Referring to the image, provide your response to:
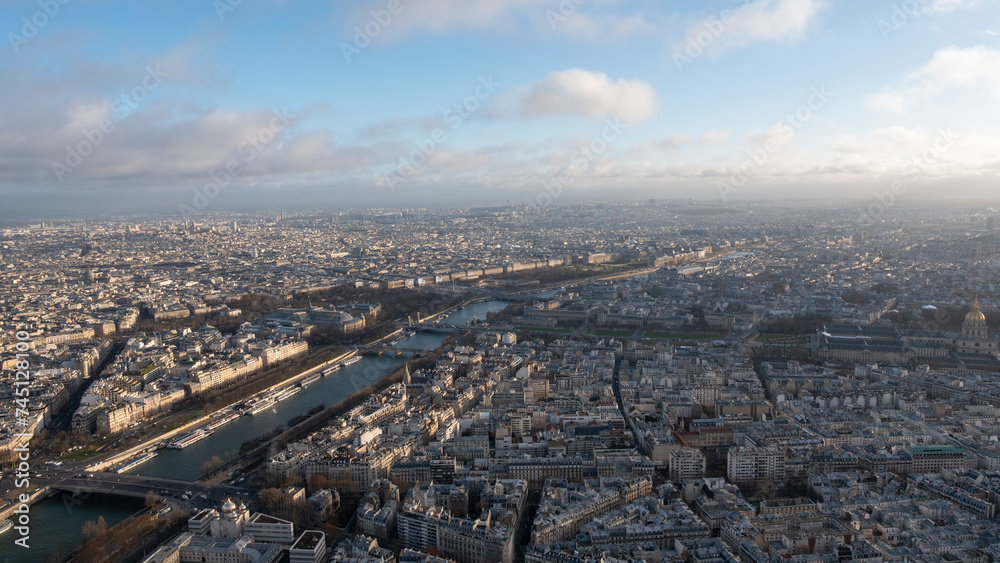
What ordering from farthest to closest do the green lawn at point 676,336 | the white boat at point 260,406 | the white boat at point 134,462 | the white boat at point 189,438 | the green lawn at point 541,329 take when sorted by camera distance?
the green lawn at point 541,329 → the green lawn at point 676,336 → the white boat at point 260,406 → the white boat at point 189,438 → the white boat at point 134,462

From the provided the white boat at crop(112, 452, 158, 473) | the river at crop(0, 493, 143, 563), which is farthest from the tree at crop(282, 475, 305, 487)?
the white boat at crop(112, 452, 158, 473)

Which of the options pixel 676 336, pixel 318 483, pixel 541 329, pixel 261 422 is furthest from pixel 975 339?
pixel 261 422

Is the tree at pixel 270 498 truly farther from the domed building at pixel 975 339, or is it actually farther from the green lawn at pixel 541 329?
the domed building at pixel 975 339

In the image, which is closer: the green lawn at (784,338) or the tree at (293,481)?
the tree at (293,481)

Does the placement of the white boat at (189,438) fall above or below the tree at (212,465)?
below

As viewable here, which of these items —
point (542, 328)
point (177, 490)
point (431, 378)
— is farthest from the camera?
point (542, 328)

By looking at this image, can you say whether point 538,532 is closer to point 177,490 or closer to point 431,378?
point 177,490

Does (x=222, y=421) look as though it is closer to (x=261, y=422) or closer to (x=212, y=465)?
(x=261, y=422)

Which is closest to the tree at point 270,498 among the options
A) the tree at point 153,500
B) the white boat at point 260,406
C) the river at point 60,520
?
the tree at point 153,500

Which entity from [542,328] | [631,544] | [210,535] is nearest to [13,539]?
[210,535]

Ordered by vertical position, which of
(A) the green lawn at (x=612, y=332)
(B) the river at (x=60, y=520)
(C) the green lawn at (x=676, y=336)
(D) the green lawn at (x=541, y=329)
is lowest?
(C) the green lawn at (x=676, y=336)

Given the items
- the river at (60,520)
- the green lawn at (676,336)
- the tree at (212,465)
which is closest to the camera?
the river at (60,520)
